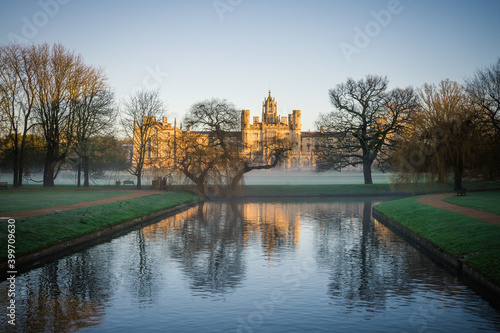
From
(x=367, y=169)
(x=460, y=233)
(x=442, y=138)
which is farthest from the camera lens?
(x=367, y=169)

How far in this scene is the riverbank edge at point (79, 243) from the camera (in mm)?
14211

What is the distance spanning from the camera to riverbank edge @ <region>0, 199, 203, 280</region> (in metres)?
14.2

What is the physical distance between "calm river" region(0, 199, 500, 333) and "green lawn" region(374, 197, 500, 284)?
868 millimetres

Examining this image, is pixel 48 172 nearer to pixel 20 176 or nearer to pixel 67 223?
pixel 20 176

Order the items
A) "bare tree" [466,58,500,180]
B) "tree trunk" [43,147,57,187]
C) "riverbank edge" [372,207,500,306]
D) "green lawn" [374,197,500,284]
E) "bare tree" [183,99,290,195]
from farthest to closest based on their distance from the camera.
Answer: "tree trunk" [43,147,57,187], "bare tree" [183,99,290,195], "bare tree" [466,58,500,180], "green lawn" [374,197,500,284], "riverbank edge" [372,207,500,306]

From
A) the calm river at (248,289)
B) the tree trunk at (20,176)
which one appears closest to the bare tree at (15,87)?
the tree trunk at (20,176)

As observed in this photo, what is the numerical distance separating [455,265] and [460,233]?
103 inches

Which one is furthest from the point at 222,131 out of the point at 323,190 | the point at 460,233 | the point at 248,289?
the point at 248,289

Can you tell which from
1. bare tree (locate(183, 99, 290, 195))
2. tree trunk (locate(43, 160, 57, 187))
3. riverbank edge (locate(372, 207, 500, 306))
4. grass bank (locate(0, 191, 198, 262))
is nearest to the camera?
riverbank edge (locate(372, 207, 500, 306))

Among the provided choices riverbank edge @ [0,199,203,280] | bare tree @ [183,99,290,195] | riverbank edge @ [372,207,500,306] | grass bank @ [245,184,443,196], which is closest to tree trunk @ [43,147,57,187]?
bare tree @ [183,99,290,195]

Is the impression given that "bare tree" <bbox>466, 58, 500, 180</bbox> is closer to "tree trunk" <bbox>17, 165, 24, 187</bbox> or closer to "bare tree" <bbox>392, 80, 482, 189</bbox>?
"bare tree" <bbox>392, 80, 482, 189</bbox>

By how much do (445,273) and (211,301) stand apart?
23.9 feet

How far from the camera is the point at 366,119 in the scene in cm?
5300

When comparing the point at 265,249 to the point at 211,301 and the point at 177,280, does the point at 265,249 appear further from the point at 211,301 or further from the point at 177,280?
the point at 211,301
